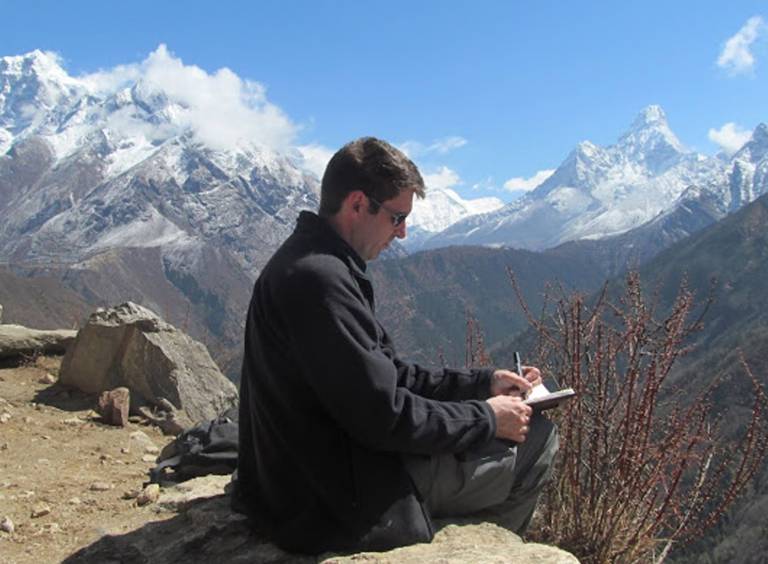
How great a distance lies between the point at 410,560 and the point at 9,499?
152 inches

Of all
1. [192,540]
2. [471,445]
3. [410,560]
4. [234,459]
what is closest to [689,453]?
[471,445]

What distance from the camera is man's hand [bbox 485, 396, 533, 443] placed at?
157 inches

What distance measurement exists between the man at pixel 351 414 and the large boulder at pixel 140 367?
20.7 ft

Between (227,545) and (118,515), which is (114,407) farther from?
(227,545)

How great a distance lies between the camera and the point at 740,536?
200 ft

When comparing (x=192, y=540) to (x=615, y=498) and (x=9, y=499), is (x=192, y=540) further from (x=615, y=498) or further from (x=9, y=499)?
(x=615, y=498)

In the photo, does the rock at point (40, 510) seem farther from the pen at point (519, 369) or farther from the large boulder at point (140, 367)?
the large boulder at point (140, 367)

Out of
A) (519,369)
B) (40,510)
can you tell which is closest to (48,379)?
(40,510)

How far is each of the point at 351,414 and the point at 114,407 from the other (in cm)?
663

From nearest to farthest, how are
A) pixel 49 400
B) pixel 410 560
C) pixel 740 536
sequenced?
pixel 410 560 → pixel 49 400 → pixel 740 536

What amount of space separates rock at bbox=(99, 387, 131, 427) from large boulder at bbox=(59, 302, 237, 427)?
1.88 ft

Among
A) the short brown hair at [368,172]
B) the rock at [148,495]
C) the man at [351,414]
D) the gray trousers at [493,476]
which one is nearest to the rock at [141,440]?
the rock at [148,495]

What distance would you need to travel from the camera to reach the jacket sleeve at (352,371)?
352cm

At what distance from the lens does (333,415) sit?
3.59 metres
